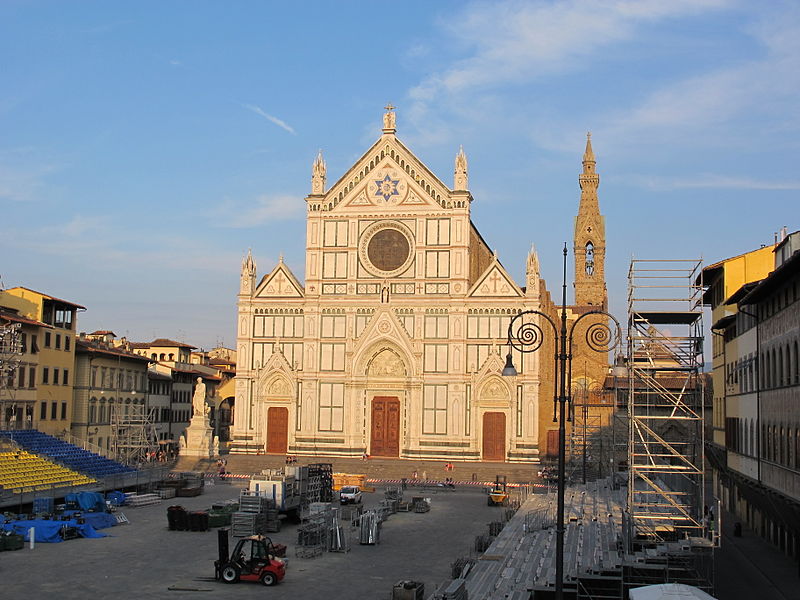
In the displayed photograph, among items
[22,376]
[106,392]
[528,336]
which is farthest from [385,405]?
[528,336]

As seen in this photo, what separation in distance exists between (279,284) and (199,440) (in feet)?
43.1

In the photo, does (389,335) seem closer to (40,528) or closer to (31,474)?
(31,474)

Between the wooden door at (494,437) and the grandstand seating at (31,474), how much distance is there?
92.4 feet

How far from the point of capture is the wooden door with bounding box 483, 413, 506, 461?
215 feet

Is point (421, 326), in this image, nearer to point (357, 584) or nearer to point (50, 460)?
point (50, 460)

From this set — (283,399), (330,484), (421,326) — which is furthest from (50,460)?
(421,326)

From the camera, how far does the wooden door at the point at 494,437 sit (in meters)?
65.4

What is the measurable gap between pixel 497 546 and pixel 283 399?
39.7 meters

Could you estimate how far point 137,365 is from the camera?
75438mm

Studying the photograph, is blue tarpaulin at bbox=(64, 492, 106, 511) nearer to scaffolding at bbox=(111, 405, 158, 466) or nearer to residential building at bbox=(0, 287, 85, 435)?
residential building at bbox=(0, 287, 85, 435)

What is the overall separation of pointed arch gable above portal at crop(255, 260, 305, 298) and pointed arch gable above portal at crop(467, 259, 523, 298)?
13640mm

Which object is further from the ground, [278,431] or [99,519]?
[278,431]

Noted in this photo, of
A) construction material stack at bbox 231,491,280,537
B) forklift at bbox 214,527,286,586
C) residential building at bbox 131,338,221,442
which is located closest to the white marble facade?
residential building at bbox 131,338,221,442

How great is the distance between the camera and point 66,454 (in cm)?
5291
